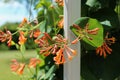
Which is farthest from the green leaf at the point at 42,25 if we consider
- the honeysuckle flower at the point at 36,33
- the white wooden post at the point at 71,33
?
the white wooden post at the point at 71,33

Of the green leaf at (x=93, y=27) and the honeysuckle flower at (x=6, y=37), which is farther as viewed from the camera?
the honeysuckle flower at (x=6, y=37)

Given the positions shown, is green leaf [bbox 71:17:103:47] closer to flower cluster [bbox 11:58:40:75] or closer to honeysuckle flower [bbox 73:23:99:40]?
honeysuckle flower [bbox 73:23:99:40]

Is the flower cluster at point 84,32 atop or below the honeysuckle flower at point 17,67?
atop

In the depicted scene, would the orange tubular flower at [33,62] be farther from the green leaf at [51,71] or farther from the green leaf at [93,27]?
the green leaf at [93,27]

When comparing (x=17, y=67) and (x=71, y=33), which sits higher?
(x=71, y=33)

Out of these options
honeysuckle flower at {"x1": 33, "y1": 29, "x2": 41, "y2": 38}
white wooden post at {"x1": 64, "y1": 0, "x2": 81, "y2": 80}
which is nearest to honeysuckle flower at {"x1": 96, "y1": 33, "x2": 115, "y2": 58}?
white wooden post at {"x1": 64, "y1": 0, "x2": 81, "y2": 80}

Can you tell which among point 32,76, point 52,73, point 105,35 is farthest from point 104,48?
point 32,76

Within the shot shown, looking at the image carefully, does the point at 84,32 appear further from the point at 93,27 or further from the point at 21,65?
the point at 21,65

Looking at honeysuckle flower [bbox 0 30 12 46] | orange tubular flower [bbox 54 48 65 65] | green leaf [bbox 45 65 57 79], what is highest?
honeysuckle flower [bbox 0 30 12 46]

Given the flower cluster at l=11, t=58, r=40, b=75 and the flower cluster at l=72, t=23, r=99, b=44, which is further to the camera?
the flower cluster at l=11, t=58, r=40, b=75

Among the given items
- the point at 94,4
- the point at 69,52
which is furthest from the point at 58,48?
the point at 94,4

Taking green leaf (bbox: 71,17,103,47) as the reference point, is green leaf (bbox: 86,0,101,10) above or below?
above

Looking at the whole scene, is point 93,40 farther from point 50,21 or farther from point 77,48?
point 50,21
